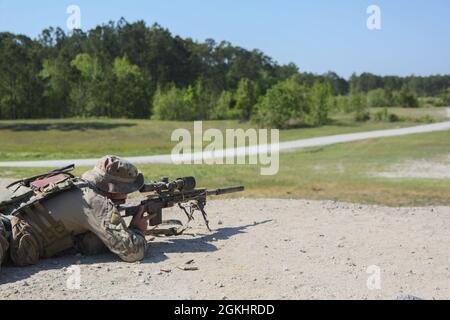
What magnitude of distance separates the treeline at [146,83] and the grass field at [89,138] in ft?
Result: 16.3

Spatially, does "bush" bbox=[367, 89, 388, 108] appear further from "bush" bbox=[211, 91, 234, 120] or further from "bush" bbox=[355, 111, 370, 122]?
"bush" bbox=[211, 91, 234, 120]

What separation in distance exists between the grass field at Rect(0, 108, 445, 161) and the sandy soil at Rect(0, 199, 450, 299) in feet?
62.9

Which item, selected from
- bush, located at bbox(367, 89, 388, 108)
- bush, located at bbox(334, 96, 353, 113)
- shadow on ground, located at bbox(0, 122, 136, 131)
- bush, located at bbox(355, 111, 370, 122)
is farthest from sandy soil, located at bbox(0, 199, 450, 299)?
bush, located at bbox(367, 89, 388, 108)

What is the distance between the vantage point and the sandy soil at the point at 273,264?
646 centimetres

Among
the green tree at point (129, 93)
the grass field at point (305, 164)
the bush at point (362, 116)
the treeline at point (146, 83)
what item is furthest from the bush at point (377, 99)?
the grass field at point (305, 164)

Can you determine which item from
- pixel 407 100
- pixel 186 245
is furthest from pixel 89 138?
pixel 407 100

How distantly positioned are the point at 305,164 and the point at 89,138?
63.3 feet

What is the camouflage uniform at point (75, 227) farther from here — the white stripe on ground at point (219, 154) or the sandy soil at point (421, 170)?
the white stripe on ground at point (219, 154)

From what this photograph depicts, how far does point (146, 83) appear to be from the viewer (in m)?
69.1

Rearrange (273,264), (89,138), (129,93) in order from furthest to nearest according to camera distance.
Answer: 1. (129,93)
2. (89,138)
3. (273,264)

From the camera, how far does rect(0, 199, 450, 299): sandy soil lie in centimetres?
646

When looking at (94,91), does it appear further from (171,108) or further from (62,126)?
(62,126)

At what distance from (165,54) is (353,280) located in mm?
76005

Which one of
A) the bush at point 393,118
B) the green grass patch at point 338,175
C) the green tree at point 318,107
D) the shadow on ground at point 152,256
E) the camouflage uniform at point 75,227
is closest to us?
the shadow on ground at point 152,256
